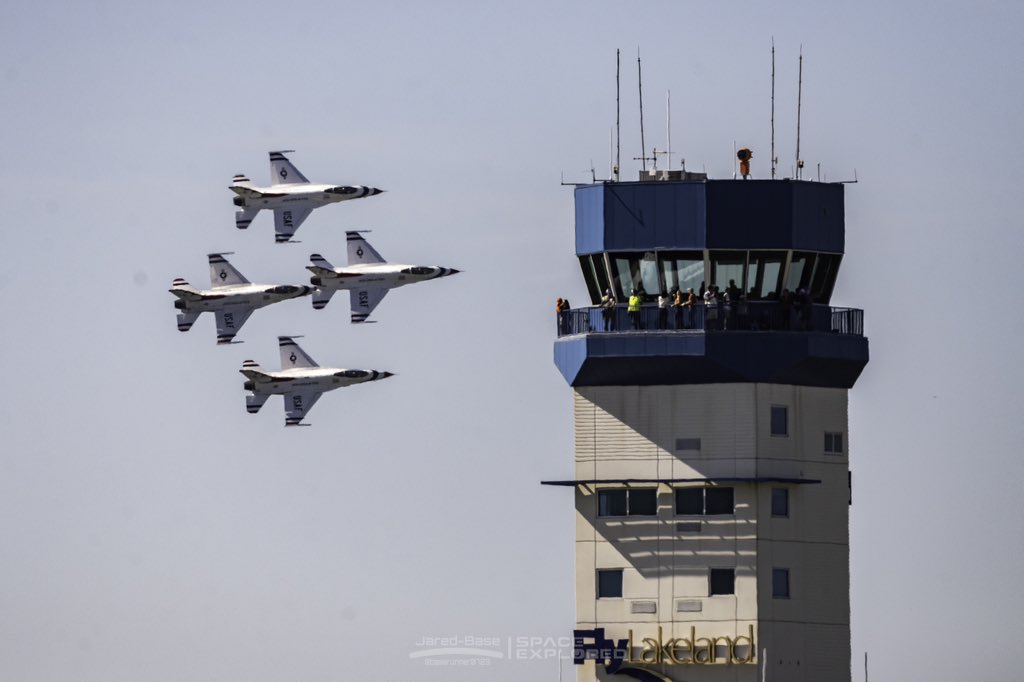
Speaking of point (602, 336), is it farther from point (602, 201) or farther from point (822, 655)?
point (822, 655)

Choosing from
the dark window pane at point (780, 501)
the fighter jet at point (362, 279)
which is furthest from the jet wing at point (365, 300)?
the dark window pane at point (780, 501)

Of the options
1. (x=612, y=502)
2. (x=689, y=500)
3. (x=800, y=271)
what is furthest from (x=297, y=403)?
(x=800, y=271)

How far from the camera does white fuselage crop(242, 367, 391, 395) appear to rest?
150 meters

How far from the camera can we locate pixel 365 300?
490 feet

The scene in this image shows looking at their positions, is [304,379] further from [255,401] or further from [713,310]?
[713,310]

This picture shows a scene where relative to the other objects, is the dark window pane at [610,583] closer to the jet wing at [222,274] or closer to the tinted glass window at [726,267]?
the tinted glass window at [726,267]

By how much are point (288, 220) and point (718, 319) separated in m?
27.8

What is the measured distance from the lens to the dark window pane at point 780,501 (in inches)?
5143

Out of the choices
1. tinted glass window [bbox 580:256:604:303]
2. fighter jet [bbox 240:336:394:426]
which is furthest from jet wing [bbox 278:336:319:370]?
tinted glass window [bbox 580:256:604:303]

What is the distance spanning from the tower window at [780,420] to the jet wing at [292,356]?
30.6 m

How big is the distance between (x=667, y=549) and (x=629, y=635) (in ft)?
13.3

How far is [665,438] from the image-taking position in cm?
13125

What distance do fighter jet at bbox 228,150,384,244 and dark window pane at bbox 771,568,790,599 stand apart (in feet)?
107

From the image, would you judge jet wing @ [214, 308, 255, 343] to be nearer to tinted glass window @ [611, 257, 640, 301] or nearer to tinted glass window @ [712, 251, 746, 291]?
tinted glass window @ [611, 257, 640, 301]
